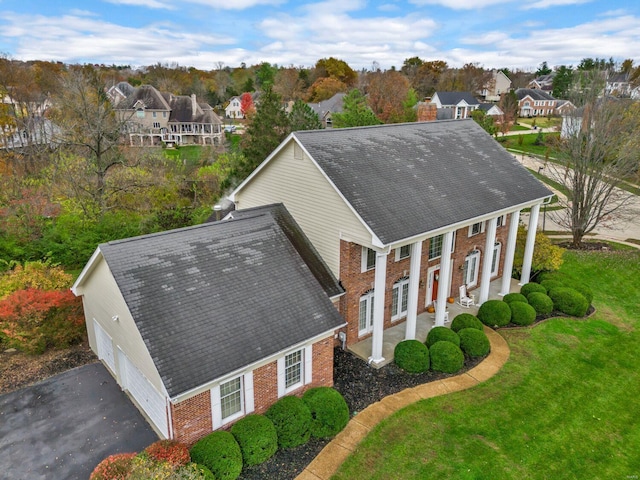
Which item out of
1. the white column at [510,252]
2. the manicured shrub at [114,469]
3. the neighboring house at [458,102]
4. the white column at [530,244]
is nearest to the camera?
the manicured shrub at [114,469]

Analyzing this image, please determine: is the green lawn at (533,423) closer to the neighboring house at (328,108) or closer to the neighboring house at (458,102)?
the neighboring house at (328,108)

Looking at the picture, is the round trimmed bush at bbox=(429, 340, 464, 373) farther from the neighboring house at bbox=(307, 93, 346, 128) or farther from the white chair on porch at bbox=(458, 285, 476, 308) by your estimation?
the neighboring house at bbox=(307, 93, 346, 128)

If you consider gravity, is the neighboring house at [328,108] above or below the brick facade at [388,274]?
above

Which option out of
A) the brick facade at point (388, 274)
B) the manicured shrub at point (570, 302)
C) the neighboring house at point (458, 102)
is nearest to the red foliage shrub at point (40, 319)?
the brick facade at point (388, 274)

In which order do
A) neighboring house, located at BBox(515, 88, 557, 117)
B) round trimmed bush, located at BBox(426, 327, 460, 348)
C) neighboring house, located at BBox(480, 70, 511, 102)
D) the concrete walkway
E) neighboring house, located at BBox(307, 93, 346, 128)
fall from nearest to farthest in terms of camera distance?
1. the concrete walkway
2. round trimmed bush, located at BBox(426, 327, 460, 348)
3. neighboring house, located at BBox(307, 93, 346, 128)
4. neighboring house, located at BBox(515, 88, 557, 117)
5. neighboring house, located at BBox(480, 70, 511, 102)

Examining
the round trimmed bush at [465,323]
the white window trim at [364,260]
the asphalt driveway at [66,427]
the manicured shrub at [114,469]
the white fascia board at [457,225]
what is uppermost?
the white fascia board at [457,225]

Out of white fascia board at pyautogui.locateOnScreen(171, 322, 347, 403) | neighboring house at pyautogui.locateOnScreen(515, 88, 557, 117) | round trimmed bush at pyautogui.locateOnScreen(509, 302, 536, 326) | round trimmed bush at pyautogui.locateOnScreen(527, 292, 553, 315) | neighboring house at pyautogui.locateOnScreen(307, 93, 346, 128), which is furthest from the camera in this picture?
neighboring house at pyautogui.locateOnScreen(515, 88, 557, 117)

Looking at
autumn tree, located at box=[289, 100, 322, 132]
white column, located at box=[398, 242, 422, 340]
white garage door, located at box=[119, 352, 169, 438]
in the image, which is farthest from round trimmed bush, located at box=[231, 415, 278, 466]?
autumn tree, located at box=[289, 100, 322, 132]
